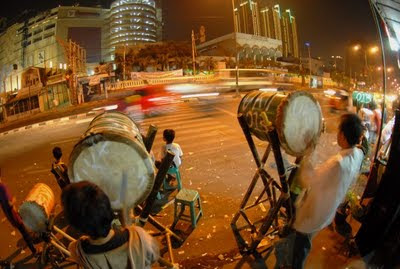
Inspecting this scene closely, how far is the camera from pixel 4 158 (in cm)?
1238

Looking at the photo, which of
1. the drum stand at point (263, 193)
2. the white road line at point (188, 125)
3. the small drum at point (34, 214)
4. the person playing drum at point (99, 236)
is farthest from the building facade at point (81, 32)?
the person playing drum at point (99, 236)

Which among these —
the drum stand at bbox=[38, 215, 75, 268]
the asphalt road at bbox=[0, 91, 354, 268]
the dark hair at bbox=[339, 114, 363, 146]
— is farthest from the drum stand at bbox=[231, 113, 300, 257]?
the drum stand at bbox=[38, 215, 75, 268]

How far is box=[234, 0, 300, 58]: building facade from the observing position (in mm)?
96662

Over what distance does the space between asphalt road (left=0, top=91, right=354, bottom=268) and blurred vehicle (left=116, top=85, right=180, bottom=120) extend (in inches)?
72.9

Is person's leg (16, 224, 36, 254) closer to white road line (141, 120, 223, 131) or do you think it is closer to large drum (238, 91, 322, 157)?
large drum (238, 91, 322, 157)

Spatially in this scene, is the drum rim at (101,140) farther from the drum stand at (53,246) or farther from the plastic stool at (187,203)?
the plastic stool at (187,203)

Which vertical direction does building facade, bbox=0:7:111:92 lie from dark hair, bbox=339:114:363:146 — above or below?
above

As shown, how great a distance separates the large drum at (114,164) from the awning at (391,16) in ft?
12.0

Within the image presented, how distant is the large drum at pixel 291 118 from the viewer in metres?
4.07

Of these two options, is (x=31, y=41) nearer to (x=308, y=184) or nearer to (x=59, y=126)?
(x=59, y=126)

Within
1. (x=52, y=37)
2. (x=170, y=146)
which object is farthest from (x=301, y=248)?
(x=52, y=37)

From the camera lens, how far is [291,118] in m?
4.10

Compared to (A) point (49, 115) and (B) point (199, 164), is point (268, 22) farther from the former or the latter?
(B) point (199, 164)

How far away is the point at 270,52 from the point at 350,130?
96480 mm
